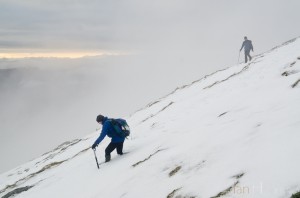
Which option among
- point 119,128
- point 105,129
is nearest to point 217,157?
point 119,128

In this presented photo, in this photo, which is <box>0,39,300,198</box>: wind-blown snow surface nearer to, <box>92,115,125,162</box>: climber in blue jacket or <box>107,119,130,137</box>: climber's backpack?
<box>92,115,125,162</box>: climber in blue jacket

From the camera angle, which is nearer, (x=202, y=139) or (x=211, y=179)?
(x=211, y=179)

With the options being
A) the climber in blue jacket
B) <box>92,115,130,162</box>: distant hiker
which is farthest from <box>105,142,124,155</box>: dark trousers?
<box>92,115,130,162</box>: distant hiker

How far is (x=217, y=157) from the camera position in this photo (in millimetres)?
9422

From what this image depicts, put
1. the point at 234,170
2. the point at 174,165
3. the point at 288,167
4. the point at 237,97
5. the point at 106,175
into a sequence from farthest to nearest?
1. the point at 237,97
2. the point at 106,175
3. the point at 174,165
4. the point at 234,170
5. the point at 288,167

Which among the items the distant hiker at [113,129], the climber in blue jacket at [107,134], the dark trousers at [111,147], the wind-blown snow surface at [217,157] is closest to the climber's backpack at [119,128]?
the distant hiker at [113,129]

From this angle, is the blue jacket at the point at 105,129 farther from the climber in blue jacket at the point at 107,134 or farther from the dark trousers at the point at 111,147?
the dark trousers at the point at 111,147

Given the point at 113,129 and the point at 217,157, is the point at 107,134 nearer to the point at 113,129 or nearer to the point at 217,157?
the point at 113,129

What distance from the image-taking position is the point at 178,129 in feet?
53.5

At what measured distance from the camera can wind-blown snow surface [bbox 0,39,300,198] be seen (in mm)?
7344

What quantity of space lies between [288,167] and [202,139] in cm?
509

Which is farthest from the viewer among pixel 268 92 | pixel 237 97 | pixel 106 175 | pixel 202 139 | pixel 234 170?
pixel 237 97

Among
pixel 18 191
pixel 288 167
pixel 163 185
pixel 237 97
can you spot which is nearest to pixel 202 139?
pixel 163 185

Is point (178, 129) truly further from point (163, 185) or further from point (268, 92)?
point (163, 185)
